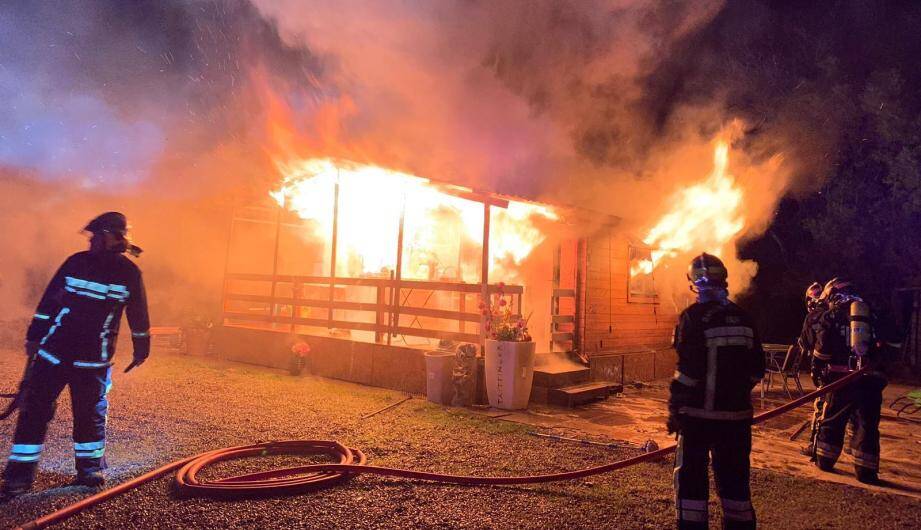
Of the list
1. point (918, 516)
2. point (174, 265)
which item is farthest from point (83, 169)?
point (918, 516)

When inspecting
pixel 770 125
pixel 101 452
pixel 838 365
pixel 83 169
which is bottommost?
pixel 101 452

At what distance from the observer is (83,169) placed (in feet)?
53.8

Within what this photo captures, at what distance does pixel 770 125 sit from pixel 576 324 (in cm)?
1050

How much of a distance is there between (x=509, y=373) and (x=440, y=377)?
1140 mm

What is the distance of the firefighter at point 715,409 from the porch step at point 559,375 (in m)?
5.32

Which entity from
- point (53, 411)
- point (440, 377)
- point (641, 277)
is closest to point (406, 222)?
point (641, 277)

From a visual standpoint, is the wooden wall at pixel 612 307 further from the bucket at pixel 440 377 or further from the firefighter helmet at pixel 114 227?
the firefighter helmet at pixel 114 227

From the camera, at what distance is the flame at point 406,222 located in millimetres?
11086

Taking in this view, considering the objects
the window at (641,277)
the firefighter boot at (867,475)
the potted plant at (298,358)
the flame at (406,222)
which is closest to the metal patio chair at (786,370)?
the firefighter boot at (867,475)

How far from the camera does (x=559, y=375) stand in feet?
29.2

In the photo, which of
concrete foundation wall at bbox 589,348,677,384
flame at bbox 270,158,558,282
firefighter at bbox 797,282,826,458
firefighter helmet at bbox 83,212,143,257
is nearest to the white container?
concrete foundation wall at bbox 589,348,677,384

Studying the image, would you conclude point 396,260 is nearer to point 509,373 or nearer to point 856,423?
point 509,373

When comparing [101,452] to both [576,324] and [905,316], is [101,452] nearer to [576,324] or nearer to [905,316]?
[576,324]

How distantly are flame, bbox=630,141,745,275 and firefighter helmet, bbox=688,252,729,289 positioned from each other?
28.4 ft
